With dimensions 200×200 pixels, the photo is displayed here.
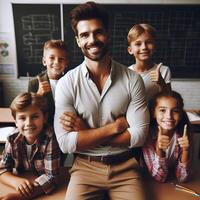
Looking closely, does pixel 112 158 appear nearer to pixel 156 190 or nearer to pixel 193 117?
pixel 156 190

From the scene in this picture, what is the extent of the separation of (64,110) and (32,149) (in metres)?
0.35

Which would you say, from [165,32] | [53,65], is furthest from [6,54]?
[165,32]

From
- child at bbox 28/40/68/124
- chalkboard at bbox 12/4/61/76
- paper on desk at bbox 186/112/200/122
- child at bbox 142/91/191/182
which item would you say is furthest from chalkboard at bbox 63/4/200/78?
child at bbox 142/91/191/182

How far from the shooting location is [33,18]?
3992 mm

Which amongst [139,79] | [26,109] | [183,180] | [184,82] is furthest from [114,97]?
[184,82]

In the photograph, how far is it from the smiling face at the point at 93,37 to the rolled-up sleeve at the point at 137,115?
26 centimetres

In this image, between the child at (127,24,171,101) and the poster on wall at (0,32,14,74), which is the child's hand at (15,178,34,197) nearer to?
→ the child at (127,24,171,101)

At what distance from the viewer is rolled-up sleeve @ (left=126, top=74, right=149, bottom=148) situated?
4.89ft

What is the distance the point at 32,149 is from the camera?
160 cm

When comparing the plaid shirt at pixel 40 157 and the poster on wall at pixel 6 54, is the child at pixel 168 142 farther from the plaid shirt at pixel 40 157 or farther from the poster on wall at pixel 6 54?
the poster on wall at pixel 6 54

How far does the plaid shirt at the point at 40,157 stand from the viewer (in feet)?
5.13

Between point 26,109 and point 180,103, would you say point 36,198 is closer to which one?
point 26,109

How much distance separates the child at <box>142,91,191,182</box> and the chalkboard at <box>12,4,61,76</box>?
9.33ft

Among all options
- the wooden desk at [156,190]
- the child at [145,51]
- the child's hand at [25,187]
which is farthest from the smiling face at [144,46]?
the child's hand at [25,187]
